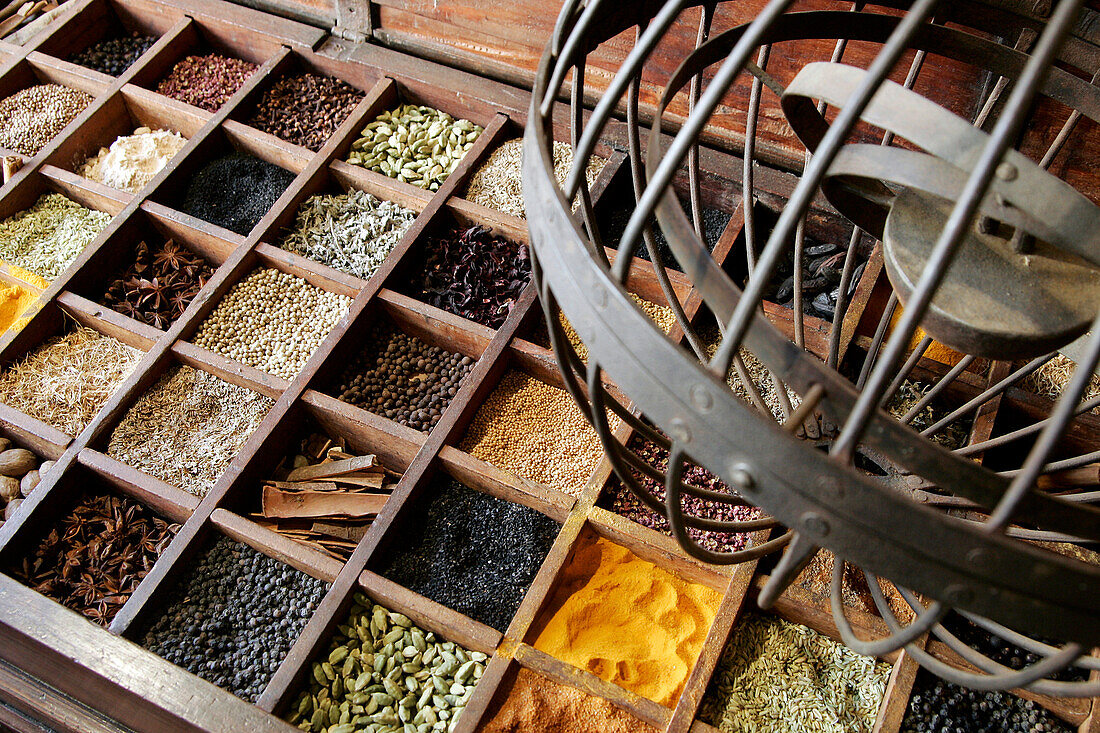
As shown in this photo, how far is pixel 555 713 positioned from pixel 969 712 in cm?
84

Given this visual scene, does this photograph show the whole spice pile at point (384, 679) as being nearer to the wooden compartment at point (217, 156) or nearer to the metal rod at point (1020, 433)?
the metal rod at point (1020, 433)

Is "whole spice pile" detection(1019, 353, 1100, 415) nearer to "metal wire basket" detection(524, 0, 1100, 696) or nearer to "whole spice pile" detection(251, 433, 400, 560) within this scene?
"metal wire basket" detection(524, 0, 1100, 696)

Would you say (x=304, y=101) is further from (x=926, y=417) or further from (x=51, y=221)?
(x=926, y=417)

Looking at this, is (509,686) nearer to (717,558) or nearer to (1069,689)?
(717,558)

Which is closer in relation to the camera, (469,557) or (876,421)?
(876,421)

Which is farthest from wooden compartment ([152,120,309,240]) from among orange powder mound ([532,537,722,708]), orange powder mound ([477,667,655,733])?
orange powder mound ([477,667,655,733])

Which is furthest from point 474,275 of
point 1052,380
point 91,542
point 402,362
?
point 1052,380

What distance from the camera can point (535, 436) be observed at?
2135 mm

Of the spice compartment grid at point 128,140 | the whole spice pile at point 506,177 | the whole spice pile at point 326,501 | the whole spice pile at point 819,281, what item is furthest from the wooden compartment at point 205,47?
the whole spice pile at point 819,281

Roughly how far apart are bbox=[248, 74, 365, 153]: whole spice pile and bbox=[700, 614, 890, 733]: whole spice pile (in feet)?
6.16

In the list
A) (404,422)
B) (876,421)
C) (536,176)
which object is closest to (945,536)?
(876,421)

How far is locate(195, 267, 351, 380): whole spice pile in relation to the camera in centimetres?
225

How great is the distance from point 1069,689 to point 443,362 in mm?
1601

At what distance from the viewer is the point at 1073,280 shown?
1.10 m
